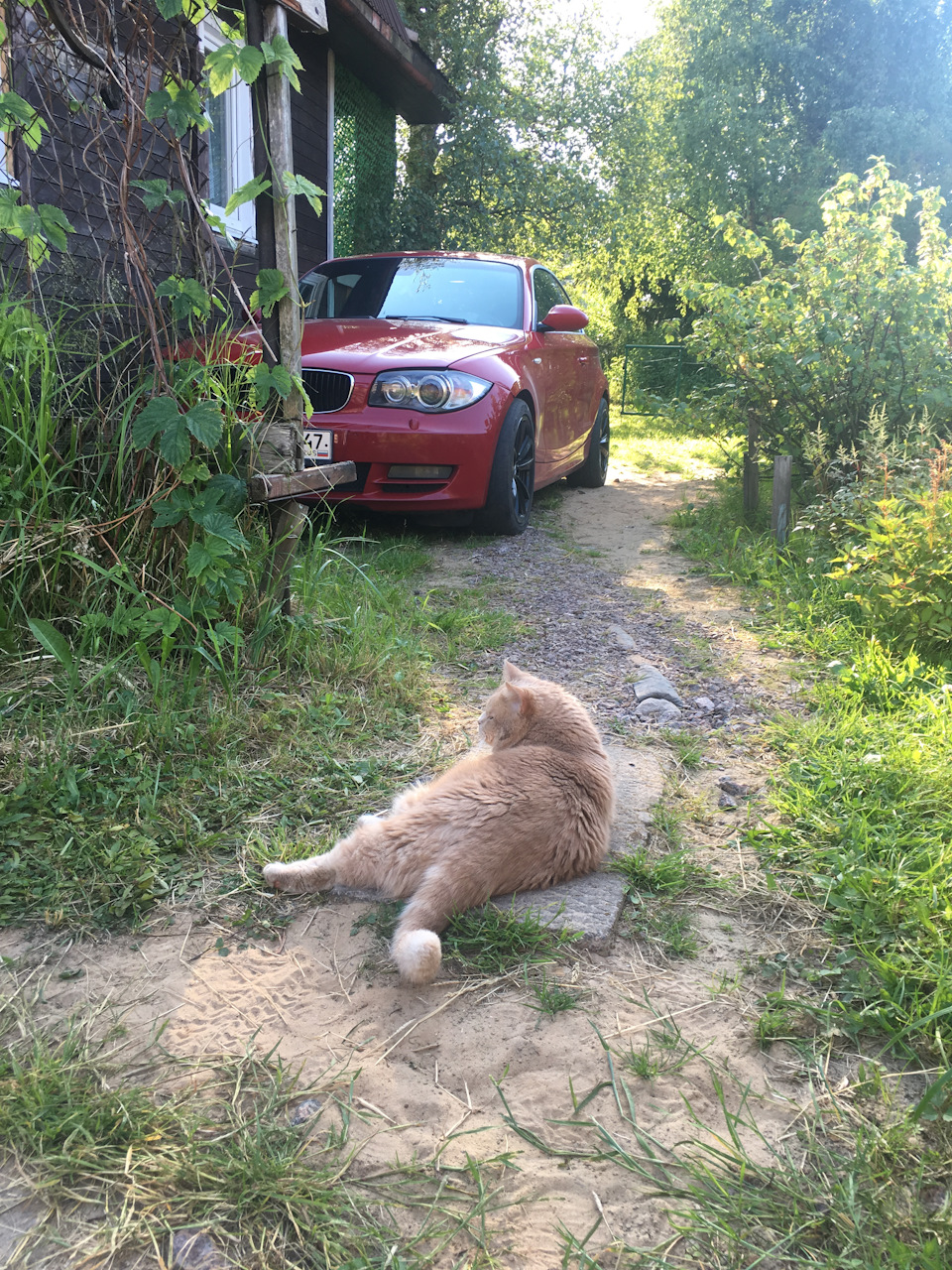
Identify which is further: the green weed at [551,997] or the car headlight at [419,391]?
the car headlight at [419,391]

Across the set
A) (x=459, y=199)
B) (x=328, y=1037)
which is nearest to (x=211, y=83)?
(x=328, y=1037)

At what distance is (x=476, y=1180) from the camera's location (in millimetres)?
1478

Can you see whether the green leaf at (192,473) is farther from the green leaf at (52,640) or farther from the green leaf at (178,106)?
the green leaf at (178,106)

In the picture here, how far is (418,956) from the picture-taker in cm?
185

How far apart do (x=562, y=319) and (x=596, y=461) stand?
8.13ft

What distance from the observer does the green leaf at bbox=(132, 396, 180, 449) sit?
9.22 ft

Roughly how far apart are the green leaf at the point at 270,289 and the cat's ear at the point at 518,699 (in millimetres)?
1646

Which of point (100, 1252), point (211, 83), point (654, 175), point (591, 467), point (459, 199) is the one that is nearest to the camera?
point (100, 1252)

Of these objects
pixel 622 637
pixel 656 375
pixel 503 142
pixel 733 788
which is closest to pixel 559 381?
pixel 622 637

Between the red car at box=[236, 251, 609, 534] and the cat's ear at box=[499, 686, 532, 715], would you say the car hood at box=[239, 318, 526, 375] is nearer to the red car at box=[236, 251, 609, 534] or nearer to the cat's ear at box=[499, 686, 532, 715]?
the red car at box=[236, 251, 609, 534]

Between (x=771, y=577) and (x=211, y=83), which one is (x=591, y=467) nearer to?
Result: (x=771, y=577)

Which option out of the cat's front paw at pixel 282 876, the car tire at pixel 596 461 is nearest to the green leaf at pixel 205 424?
the cat's front paw at pixel 282 876

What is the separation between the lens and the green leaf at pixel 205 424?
9.16 ft

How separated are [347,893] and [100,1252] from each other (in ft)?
3.42
